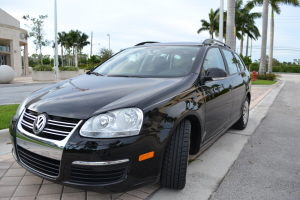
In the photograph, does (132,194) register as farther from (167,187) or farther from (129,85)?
(129,85)

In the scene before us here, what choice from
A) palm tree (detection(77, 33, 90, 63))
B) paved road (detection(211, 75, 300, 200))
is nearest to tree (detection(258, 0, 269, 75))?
paved road (detection(211, 75, 300, 200))

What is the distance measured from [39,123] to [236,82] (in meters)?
3.18

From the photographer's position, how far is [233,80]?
4.24m

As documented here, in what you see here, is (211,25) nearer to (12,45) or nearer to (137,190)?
Result: (12,45)

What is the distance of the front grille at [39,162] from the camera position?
223cm

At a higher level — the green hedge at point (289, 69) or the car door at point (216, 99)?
the green hedge at point (289, 69)

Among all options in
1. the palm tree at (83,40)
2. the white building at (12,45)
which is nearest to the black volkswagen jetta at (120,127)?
the white building at (12,45)

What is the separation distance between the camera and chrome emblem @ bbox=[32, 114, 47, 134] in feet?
7.48

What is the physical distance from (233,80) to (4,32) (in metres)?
28.0

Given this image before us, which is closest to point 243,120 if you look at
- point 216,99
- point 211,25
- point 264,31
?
point 216,99

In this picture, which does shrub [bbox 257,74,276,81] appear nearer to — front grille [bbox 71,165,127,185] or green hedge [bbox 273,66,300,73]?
front grille [bbox 71,165,127,185]

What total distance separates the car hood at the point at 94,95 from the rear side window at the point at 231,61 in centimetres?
179

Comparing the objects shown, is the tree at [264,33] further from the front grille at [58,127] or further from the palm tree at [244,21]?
the front grille at [58,127]

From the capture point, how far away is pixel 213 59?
3.75 meters
